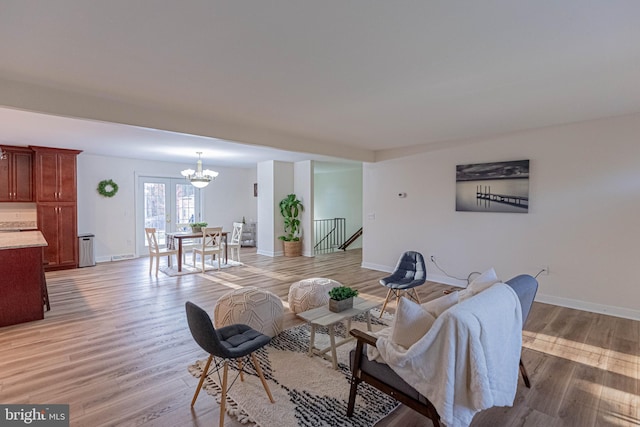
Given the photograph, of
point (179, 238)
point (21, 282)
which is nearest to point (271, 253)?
point (179, 238)

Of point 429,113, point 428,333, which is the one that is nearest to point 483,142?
point 429,113

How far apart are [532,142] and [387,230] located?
2.83 m

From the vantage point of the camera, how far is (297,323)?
367 centimetres

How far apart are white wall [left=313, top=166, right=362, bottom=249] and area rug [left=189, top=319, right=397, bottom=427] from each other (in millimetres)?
7525

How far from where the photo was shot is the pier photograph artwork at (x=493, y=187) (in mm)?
4539

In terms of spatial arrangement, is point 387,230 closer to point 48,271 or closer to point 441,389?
point 441,389

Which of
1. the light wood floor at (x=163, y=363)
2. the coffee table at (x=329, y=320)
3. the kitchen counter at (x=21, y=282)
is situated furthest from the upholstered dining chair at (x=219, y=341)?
the kitchen counter at (x=21, y=282)

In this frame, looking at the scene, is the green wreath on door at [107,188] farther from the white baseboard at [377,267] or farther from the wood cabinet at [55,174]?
the white baseboard at [377,267]

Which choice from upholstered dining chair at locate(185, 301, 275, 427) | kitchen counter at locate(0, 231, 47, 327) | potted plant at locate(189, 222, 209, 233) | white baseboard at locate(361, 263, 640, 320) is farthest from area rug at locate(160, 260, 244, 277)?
white baseboard at locate(361, 263, 640, 320)

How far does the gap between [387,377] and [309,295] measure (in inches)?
76.8

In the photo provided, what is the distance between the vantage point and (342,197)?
428 inches

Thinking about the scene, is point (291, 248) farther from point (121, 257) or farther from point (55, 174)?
point (55, 174)

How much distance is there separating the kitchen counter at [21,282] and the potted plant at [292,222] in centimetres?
501

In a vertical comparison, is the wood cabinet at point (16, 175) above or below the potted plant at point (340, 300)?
above
